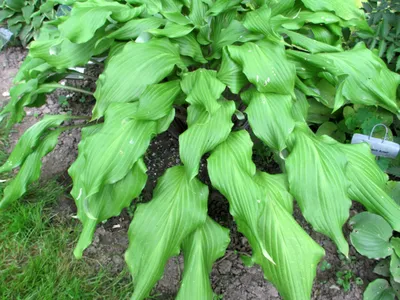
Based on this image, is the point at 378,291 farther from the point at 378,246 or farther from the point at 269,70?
the point at 269,70

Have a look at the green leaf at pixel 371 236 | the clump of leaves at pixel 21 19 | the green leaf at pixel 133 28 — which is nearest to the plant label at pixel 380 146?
the green leaf at pixel 371 236

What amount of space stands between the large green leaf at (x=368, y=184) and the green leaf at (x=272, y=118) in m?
0.26

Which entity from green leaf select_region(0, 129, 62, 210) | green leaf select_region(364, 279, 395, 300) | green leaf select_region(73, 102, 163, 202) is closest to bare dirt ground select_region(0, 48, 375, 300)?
green leaf select_region(364, 279, 395, 300)

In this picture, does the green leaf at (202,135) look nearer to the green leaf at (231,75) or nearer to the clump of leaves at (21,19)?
the green leaf at (231,75)

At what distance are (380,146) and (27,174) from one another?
1659 millimetres

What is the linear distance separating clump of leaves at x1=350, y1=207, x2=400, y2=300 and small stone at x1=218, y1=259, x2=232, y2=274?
594 millimetres

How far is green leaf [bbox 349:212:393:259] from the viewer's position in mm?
1836

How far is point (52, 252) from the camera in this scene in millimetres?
2023

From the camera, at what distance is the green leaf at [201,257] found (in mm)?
1545

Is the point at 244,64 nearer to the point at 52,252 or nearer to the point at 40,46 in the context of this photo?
the point at 40,46

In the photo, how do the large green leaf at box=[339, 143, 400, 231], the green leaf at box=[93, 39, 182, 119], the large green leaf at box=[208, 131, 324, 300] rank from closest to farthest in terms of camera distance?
the large green leaf at box=[208, 131, 324, 300], the large green leaf at box=[339, 143, 400, 231], the green leaf at box=[93, 39, 182, 119]

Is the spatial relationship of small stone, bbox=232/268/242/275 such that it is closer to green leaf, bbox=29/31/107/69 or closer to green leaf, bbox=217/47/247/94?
green leaf, bbox=217/47/247/94

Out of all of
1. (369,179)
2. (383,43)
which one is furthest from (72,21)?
(383,43)

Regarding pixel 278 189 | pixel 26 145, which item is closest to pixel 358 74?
pixel 278 189
